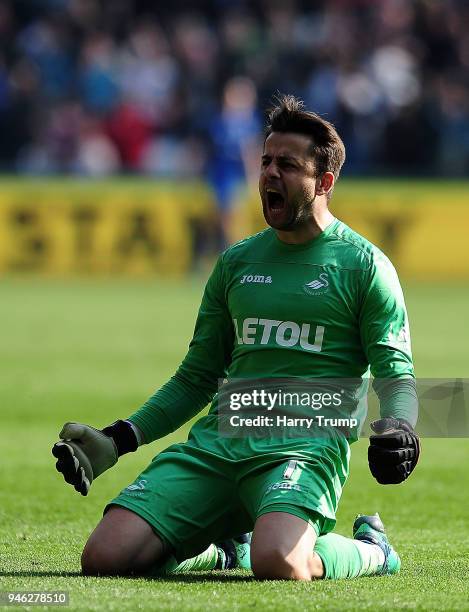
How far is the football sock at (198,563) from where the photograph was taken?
5.61 meters

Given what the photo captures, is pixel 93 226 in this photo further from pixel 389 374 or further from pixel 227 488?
pixel 389 374

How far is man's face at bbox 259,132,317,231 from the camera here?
5652mm

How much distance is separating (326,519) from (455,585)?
0.52 metres

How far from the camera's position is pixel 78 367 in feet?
40.2

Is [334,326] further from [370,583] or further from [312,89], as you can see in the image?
[312,89]

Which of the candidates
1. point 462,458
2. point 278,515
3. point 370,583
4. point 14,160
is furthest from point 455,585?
point 14,160

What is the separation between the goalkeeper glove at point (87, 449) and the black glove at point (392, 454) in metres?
1.10

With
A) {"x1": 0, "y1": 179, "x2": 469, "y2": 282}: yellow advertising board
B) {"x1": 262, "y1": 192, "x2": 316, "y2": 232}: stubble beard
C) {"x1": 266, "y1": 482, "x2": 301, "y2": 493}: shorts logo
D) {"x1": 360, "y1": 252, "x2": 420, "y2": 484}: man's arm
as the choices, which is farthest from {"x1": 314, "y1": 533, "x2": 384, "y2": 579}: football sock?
{"x1": 0, "y1": 179, "x2": 469, "y2": 282}: yellow advertising board

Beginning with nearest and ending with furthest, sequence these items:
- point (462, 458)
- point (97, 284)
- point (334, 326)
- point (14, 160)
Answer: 1. point (334, 326)
2. point (462, 458)
3. point (97, 284)
4. point (14, 160)

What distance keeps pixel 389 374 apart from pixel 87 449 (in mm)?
1163

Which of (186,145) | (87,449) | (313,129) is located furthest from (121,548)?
(186,145)

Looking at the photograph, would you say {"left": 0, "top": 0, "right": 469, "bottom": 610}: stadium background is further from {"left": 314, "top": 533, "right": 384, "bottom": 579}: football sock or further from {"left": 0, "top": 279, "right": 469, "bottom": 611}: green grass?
{"left": 314, "top": 533, "right": 384, "bottom": 579}: football sock

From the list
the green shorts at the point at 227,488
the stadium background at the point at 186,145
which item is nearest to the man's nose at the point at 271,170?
the green shorts at the point at 227,488

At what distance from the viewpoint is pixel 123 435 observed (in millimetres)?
5742
